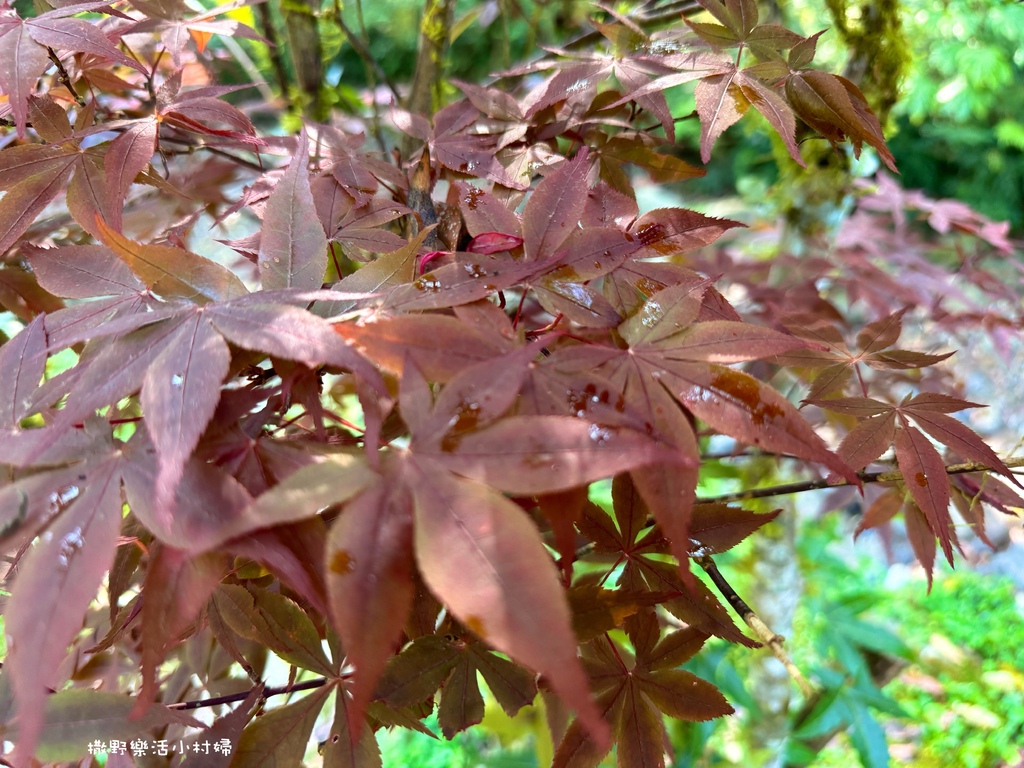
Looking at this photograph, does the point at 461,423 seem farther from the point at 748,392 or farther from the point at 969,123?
the point at 969,123

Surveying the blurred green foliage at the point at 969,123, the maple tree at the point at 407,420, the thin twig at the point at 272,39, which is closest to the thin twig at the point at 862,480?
the maple tree at the point at 407,420

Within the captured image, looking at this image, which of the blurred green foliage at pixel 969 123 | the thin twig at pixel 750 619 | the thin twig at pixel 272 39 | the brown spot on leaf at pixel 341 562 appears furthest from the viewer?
the blurred green foliage at pixel 969 123

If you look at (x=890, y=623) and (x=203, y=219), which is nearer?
(x=203, y=219)

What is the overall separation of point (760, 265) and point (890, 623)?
1615 millimetres

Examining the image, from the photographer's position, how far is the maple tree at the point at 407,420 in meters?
0.32

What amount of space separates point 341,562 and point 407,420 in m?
0.08

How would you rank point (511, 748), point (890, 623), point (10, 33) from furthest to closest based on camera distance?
point (890, 623), point (511, 748), point (10, 33)

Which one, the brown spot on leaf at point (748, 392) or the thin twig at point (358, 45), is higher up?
the thin twig at point (358, 45)

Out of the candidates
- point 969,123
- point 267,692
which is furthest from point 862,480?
point 969,123

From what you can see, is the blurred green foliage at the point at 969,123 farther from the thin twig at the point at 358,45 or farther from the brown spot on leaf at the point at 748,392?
the brown spot on leaf at the point at 748,392

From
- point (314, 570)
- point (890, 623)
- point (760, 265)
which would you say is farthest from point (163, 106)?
point (890, 623)

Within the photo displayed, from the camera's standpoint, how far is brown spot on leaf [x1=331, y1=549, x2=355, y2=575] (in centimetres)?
31

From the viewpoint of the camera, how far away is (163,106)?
614 millimetres

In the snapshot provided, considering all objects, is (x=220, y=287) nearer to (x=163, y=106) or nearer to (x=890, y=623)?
(x=163, y=106)
